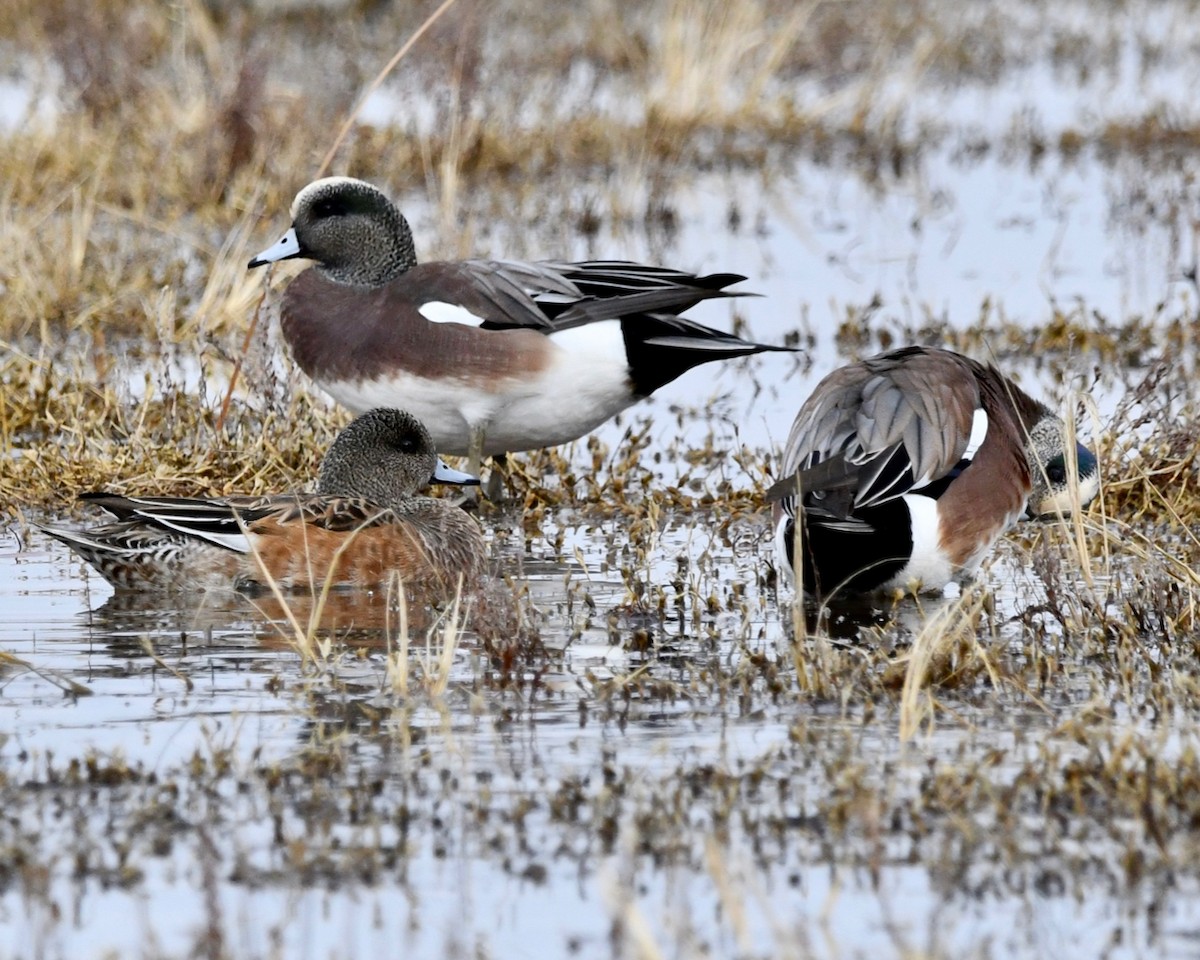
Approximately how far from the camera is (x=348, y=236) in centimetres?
704

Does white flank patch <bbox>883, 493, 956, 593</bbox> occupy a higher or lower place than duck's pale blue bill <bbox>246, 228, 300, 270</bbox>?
lower

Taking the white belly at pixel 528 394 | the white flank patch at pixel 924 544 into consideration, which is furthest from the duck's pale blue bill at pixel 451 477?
the white flank patch at pixel 924 544

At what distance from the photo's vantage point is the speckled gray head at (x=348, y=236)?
23.1 feet

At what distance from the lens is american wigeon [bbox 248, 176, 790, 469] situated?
6680 mm

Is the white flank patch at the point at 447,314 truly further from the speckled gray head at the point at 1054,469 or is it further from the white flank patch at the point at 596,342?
the speckled gray head at the point at 1054,469

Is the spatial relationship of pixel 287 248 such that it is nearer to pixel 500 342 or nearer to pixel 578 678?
pixel 500 342

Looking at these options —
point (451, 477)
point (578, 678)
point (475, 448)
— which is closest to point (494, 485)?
point (475, 448)

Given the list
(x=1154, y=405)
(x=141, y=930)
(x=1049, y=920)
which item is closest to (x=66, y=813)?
(x=141, y=930)

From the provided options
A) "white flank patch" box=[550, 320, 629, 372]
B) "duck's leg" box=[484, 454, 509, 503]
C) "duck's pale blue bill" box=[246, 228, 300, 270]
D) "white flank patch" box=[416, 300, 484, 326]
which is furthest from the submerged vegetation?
"white flank patch" box=[416, 300, 484, 326]

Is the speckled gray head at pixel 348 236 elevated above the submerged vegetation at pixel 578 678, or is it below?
above

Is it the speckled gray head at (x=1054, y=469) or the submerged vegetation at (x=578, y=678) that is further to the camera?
the speckled gray head at (x=1054, y=469)

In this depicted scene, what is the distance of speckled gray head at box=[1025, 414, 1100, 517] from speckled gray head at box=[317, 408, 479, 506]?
1596 mm

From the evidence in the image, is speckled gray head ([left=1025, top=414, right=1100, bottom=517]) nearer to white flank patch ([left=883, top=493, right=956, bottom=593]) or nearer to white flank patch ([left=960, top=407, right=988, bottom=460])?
white flank patch ([left=960, top=407, right=988, bottom=460])

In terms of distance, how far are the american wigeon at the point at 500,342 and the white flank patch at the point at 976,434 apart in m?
1.06
